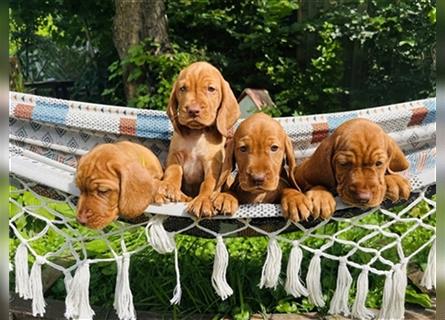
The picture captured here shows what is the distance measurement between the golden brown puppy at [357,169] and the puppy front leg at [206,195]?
28 centimetres

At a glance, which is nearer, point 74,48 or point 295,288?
point 295,288

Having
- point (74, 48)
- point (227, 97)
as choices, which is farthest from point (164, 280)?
point (74, 48)

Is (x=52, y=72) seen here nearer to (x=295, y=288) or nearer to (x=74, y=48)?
(x=74, y=48)

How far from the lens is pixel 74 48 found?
5.48 meters

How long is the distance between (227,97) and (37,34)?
4359mm

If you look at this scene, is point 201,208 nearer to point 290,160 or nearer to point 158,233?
point 158,233

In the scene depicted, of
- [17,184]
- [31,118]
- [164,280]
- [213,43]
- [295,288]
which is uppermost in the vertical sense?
[213,43]

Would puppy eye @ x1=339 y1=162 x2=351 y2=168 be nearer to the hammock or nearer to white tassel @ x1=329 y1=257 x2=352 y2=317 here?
the hammock

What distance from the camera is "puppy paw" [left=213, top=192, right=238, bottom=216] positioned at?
5.33ft

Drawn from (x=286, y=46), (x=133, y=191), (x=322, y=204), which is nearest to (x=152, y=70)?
(x=286, y=46)

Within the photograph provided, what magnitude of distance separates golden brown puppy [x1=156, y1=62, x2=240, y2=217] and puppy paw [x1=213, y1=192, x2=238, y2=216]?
40mm

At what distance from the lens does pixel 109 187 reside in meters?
1.60

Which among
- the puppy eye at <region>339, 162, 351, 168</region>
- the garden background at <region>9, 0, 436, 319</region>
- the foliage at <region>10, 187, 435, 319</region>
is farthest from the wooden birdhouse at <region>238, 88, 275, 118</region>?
the puppy eye at <region>339, 162, 351, 168</region>

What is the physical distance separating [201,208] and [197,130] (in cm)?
29
